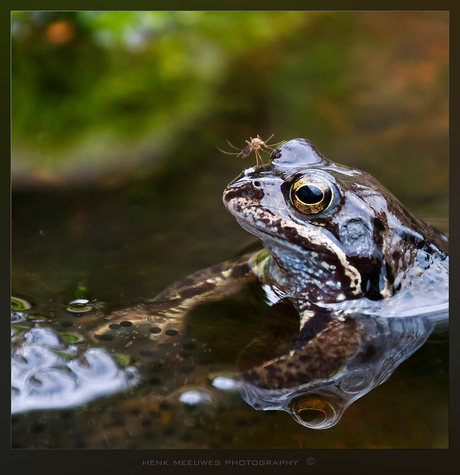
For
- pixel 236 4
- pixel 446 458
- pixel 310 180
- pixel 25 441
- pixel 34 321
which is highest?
pixel 236 4

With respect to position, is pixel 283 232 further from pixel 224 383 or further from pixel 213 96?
pixel 213 96

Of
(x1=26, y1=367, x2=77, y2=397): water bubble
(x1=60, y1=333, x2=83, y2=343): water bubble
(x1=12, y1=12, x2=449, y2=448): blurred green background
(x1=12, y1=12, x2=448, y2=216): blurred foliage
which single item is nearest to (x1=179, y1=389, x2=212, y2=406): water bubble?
(x1=26, y1=367, x2=77, y2=397): water bubble

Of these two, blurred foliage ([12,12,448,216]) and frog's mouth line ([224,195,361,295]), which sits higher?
blurred foliage ([12,12,448,216])

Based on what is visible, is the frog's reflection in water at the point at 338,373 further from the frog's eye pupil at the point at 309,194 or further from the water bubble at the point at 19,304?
the water bubble at the point at 19,304

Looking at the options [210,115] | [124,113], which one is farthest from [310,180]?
[124,113]

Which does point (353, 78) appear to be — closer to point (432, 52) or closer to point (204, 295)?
point (432, 52)

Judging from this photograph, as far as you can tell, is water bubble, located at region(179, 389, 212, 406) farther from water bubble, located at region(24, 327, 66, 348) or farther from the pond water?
water bubble, located at region(24, 327, 66, 348)
